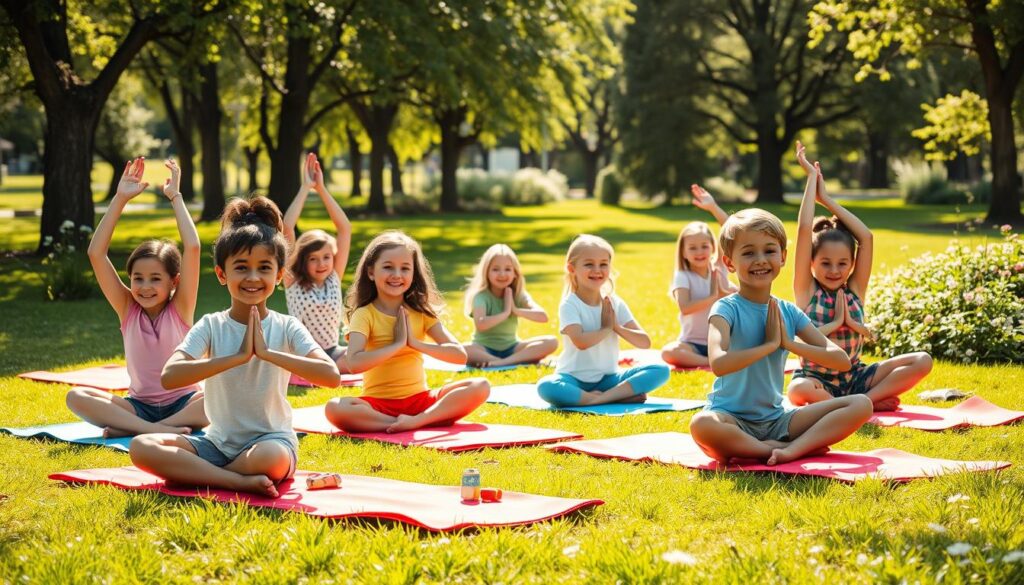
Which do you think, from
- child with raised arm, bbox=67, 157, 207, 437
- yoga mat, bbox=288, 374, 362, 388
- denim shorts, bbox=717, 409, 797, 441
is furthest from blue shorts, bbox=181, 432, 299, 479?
yoga mat, bbox=288, 374, 362, 388

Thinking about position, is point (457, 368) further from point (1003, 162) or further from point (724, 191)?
point (724, 191)

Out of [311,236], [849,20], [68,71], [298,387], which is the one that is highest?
[849,20]

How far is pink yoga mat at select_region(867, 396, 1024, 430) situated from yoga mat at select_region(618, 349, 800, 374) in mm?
1891

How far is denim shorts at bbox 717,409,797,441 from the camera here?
663 cm

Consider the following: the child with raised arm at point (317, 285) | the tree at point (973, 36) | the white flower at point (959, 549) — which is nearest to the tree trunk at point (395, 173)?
the tree at point (973, 36)

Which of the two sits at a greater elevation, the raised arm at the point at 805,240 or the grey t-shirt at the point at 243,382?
the raised arm at the point at 805,240

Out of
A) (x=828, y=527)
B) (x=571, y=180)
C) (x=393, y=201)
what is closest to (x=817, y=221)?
(x=828, y=527)

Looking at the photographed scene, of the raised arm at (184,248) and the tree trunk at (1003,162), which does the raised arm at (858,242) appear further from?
the tree trunk at (1003,162)

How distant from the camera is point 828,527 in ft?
16.3

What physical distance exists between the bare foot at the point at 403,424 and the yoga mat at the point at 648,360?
3.03m

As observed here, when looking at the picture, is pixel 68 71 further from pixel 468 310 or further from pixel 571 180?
pixel 571 180

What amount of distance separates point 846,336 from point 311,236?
4.67 meters

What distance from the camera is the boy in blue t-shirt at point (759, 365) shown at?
6316mm

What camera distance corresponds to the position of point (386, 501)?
5.55 m
